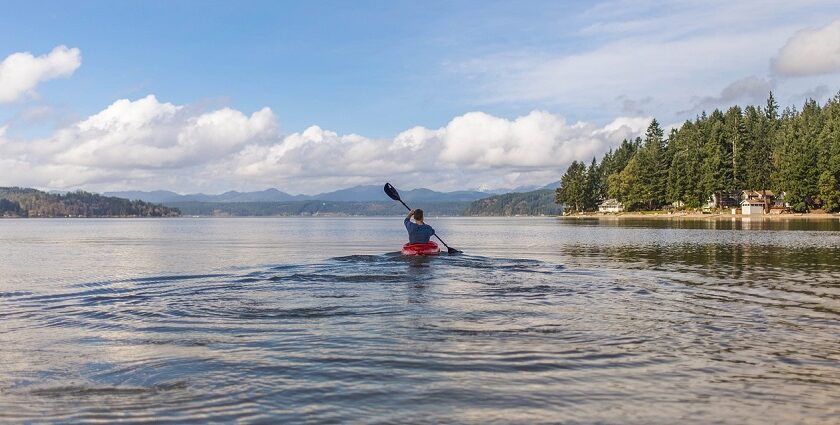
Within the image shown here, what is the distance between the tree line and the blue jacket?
10943 cm

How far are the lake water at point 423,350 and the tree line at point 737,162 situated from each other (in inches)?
4501

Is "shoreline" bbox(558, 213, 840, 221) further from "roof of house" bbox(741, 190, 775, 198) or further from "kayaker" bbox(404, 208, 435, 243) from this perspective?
→ "kayaker" bbox(404, 208, 435, 243)

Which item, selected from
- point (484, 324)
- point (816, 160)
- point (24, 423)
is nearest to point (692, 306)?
point (484, 324)

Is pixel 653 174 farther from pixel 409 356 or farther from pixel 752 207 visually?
pixel 409 356

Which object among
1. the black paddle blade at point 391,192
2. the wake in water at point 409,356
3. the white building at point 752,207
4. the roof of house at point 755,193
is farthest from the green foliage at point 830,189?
the wake in water at point 409,356

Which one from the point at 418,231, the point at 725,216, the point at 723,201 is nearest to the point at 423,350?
the point at 418,231

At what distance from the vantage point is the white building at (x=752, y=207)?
145 m

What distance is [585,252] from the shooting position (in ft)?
139

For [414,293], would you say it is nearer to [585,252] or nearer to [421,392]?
[421,392]

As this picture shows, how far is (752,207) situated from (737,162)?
1136 centimetres

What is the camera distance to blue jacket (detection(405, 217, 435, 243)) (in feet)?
107

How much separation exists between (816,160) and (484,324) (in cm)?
13142

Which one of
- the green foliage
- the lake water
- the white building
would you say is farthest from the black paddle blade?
the white building

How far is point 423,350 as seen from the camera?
12.0m
